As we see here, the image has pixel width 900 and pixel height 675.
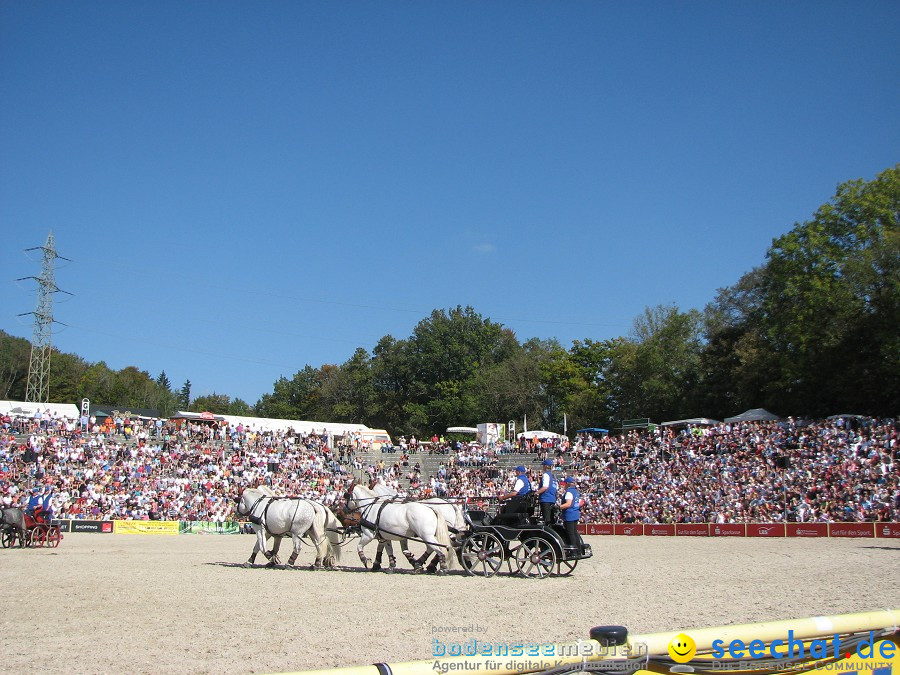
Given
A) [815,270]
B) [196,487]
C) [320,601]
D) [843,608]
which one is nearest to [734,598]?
[843,608]

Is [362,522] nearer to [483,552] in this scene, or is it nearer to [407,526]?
[407,526]

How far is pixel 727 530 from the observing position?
2725 cm

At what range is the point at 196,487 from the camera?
1417 inches

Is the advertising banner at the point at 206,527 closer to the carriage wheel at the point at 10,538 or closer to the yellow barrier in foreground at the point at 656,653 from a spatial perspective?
the carriage wheel at the point at 10,538

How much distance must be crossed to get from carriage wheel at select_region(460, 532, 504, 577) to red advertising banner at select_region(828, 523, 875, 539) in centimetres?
1531

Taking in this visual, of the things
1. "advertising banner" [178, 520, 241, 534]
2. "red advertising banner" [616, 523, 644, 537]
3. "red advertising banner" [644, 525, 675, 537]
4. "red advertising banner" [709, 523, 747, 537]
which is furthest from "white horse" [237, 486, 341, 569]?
"advertising banner" [178, 520, 241, 534]

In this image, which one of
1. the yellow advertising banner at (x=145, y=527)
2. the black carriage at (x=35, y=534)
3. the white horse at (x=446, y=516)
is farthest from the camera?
the yellow advertising banner at (x=145, y=527)

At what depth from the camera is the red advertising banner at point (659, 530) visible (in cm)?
2908

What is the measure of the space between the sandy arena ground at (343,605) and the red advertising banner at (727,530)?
31.0 ft

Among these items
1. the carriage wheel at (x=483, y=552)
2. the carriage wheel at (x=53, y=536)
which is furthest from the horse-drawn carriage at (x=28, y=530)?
the carriage wheel at (x=483, y=552)

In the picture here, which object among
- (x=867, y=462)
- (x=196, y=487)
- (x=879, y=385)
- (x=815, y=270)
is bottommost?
(x=196, y=487)

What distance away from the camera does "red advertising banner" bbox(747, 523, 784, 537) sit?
25.9 metres

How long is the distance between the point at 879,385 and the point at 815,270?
6.36 m

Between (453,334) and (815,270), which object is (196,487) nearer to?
(815,270)
